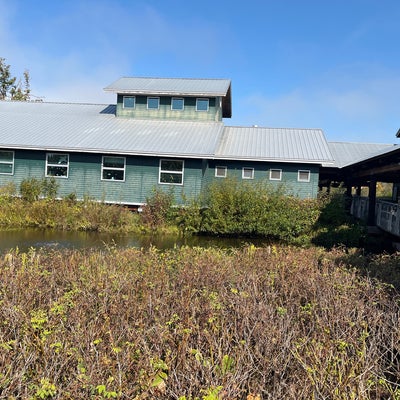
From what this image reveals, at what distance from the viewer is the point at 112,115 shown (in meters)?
26.2

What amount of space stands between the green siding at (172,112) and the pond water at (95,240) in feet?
33.3

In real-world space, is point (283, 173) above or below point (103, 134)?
below

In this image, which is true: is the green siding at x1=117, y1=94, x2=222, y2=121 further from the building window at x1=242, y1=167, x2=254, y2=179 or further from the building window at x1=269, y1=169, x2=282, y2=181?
the building window at x1=269, y1=169, x2=282, y2=181

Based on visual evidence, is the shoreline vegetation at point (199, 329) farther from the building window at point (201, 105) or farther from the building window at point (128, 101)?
the building window at point (128, 101)

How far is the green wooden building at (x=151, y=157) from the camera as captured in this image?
20.6m

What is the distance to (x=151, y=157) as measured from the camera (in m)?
20.9

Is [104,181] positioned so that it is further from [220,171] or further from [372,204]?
[372,204]

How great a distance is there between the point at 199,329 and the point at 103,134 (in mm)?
20008

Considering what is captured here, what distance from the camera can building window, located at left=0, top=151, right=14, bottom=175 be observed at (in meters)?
21.7

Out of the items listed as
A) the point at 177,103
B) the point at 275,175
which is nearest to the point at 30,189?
the point at 177,103

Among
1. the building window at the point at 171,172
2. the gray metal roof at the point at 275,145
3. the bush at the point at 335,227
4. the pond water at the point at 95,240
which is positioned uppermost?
the gray metal roof at the point at 275,145

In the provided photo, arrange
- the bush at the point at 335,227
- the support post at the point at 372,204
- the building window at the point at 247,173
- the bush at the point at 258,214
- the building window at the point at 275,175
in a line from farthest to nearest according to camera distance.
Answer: the building window at the point at 247,173 < the building window at the point at 275,175 < the support post at the point at 372,204 < the bush at the point at 258,214 < the bush at the point at 335,227

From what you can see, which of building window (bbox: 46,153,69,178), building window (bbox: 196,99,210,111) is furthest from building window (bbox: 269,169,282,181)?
building window (bbox: 46,153,69,178)

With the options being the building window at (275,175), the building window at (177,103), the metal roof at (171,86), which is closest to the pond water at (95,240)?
the building window at (275,175)
